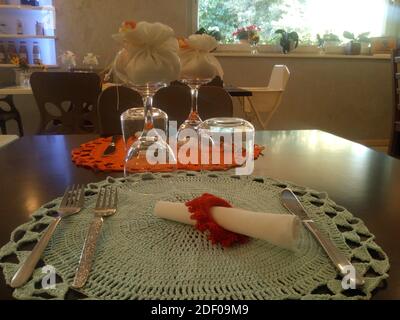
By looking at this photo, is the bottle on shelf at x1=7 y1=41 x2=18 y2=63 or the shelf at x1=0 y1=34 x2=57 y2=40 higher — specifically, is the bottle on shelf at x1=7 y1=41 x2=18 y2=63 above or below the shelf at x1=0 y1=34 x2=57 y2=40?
below

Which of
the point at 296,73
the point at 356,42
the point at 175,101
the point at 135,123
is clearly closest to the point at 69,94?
the point at 175,101

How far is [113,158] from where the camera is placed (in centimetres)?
84

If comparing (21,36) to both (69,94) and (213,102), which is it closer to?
(69,94)

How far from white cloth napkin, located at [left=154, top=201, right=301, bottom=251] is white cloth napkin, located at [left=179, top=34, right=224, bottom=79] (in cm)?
43

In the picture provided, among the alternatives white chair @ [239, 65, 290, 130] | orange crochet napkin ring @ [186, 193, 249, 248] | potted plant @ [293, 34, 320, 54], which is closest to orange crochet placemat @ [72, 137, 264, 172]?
orange crochet napkin ring @ [186, 193, 249, 248]

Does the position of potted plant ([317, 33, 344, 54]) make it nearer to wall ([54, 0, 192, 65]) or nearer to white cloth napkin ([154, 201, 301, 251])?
wall ([54, 0, 192, 65])

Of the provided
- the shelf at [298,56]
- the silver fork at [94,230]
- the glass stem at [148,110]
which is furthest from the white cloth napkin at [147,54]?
the shelf at [298,56]

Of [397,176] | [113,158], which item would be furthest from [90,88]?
[397,176]

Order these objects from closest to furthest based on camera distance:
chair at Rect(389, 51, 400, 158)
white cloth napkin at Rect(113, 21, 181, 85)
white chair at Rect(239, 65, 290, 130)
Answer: white cloth napkin at Rect(113, 21, 181, 85) → chair at Rect(389, 51, 400, 158) → white chair at Rect(239, 65, 290, 130)

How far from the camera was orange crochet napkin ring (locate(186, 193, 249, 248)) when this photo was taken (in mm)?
433

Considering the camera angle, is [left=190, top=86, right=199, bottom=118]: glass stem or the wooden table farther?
[left=190, top=86, right=199, bottom=118]: glass stem

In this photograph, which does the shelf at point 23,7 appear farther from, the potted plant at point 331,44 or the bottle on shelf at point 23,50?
the potted plant at point 331,44

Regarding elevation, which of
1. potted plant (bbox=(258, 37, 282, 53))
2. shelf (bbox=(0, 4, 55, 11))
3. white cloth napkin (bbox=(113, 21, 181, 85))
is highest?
shelf (bbox=(0, 4, 55, 11))

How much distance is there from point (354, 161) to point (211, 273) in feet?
1.96
